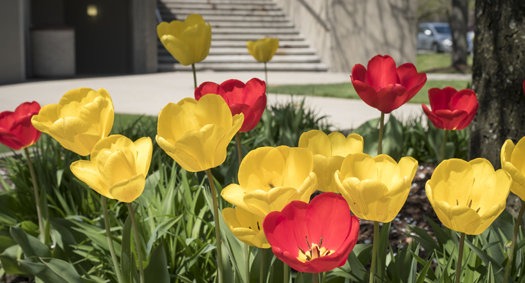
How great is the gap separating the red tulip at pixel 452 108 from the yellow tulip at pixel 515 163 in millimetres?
507

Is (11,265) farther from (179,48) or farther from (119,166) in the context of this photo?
(119,166)

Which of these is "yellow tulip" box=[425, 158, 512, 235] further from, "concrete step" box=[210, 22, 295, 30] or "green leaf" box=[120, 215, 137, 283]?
"concrete step" box=[210, 22, 295, 30]

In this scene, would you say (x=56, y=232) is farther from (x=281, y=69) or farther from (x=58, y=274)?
(x=281, y=69)

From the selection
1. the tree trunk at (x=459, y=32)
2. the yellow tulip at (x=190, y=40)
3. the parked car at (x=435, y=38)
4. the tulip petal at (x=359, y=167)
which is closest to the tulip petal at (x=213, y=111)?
the tulip petal at (x=359, y=167)

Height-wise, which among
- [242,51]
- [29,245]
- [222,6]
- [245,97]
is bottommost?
[29,245]

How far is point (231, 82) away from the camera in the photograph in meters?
1.20

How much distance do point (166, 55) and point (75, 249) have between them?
1229 cm

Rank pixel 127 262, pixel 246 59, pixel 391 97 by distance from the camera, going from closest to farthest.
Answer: pixel 127 262, pixel 391 97, pixel 246 59

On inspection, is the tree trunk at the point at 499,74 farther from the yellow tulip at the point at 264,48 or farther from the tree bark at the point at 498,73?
the yellow tulip at the point at 264,48

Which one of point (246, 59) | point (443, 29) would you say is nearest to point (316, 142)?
point (246, 59)

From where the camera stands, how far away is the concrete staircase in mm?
12703

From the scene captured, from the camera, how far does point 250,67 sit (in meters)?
12.6

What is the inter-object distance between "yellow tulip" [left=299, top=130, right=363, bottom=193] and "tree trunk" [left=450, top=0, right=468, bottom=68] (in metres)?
14.0

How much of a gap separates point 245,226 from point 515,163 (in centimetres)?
46
